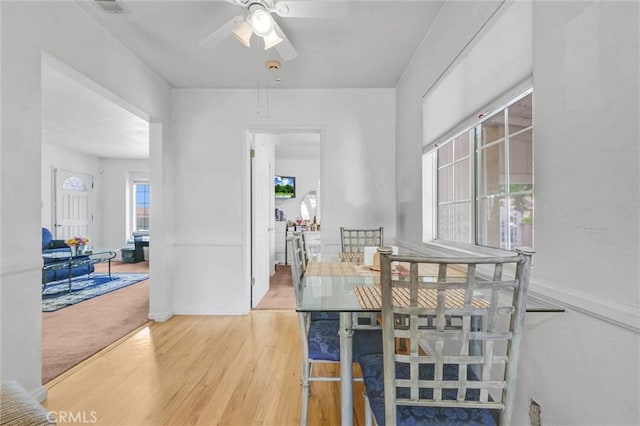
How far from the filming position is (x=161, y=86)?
9.98 ft

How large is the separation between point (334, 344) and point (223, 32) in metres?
1.95

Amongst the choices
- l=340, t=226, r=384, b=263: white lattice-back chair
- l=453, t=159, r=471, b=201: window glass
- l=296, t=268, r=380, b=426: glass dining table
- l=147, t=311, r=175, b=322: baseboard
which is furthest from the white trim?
l=147, t=311, r=175, b=322: baseboard

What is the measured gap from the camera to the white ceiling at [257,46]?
2020mm

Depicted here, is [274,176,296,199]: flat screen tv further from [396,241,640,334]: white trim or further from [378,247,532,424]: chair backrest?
[378,247,532,424]: chair backrest

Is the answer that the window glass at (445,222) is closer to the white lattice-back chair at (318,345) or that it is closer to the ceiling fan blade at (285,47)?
the white lattice-back chair at (318,345)

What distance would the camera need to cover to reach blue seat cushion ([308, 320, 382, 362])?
1.40 meters

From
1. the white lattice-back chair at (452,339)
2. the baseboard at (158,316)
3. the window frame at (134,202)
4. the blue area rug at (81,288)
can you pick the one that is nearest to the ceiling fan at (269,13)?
the white lattice-back chair at (452,339)

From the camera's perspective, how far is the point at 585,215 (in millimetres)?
955

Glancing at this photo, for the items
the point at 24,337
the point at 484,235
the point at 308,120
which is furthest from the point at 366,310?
the point at 308,120

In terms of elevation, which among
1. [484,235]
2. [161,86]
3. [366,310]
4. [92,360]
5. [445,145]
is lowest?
[92,360]

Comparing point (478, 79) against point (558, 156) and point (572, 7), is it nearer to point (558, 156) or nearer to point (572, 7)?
point (572, 7)

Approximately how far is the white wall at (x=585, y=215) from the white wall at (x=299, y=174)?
18.3 feet

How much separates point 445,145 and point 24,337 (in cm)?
308

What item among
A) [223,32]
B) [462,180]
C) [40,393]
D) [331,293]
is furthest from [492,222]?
[40,393]
